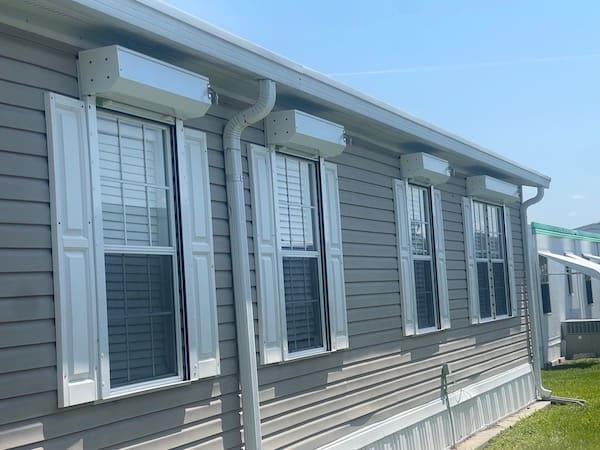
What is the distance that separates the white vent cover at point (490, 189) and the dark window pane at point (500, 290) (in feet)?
2.80

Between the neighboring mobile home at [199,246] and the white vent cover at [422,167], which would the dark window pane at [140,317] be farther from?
the white vent cover at [422,167]

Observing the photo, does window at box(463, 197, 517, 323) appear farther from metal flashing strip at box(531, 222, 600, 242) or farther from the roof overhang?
metal flashing strip at box(531, 222, 600, 242)

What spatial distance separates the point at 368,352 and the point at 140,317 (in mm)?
2912

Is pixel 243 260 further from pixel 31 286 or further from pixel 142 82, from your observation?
pixel 31 286

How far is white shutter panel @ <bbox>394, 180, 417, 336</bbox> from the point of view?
25.0ft

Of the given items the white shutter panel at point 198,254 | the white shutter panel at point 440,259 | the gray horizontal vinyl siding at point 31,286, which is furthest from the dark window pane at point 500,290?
the gray horizontal vinyl siding at point 31,286

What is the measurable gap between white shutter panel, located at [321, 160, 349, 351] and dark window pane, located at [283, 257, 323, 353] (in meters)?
0.11

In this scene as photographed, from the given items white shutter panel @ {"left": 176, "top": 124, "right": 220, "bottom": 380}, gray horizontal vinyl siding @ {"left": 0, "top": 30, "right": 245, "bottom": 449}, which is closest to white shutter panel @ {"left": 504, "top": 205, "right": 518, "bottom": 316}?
white shutter panel @ {"left": 176, "top": 124, "right": 220, "bottom": 380}

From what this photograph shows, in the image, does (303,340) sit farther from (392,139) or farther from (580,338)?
(580,338)

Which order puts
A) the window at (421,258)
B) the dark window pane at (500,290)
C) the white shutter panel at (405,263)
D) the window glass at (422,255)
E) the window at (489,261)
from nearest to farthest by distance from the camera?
the white shutter panel at (405,263) → the window at (421,258) → the window glass at (422,255) → the window at (489,261) → the dark window pane at (500,290)

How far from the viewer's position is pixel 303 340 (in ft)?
19.7

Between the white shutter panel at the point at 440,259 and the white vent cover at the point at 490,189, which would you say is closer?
the white shutter panel at the point at 440,259

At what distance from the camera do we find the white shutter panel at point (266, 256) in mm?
5449

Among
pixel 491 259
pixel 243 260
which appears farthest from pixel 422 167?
pixel 243 260
